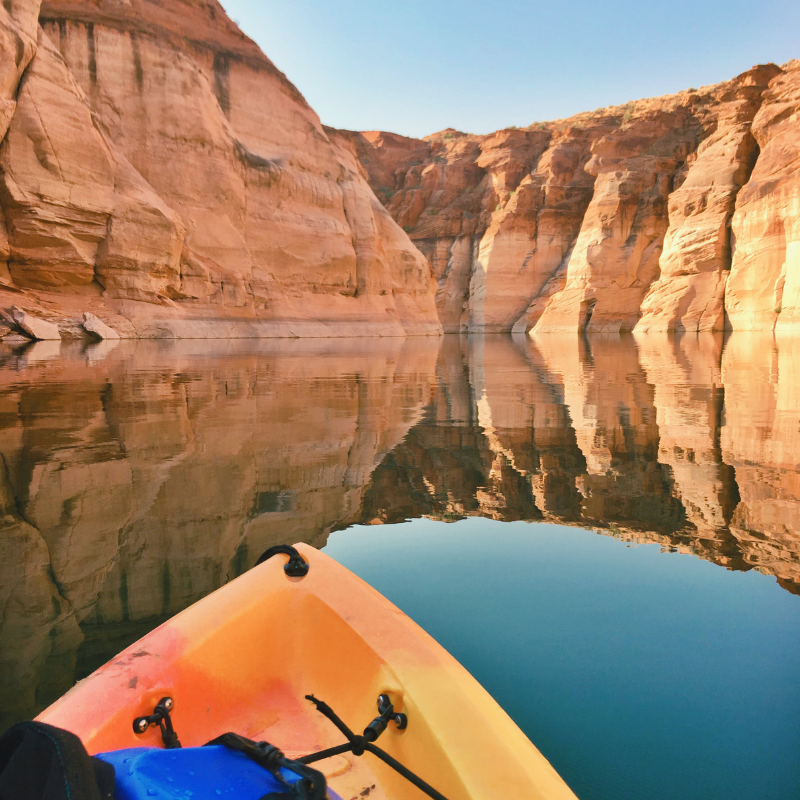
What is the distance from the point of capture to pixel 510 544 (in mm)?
2723

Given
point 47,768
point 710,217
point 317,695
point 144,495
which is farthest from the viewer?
point 710,217

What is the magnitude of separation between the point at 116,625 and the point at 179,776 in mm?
1226

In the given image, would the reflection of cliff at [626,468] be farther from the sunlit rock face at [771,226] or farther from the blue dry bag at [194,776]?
the sunlit rock face at [771,226]

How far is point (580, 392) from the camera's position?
7.45 m

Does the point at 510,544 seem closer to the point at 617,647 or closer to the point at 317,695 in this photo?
the point at 617,647

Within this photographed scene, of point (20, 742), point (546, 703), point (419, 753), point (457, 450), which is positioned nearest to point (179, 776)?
point (20, 742)

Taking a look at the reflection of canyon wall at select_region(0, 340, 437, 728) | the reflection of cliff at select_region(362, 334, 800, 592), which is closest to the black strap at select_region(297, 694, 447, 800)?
the reflection of canyon wall at select_region(0, 340, 437, 728)

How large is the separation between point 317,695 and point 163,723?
42cm

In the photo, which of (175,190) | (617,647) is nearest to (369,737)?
(617,647)

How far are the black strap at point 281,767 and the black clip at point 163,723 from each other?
0.24 metres

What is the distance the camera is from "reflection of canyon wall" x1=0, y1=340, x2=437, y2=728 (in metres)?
2.02

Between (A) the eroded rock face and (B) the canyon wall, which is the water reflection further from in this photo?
(A) the eroded rock face

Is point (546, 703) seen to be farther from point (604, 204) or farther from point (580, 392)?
point (604, 204)

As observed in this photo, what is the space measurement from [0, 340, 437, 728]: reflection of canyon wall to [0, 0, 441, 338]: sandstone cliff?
1404 cm
